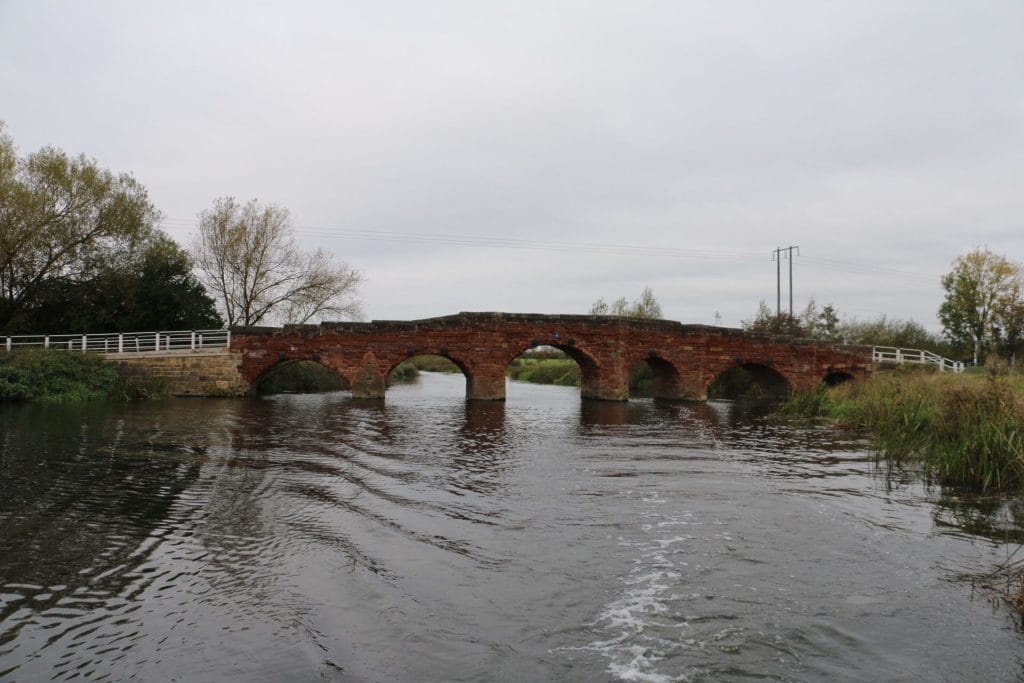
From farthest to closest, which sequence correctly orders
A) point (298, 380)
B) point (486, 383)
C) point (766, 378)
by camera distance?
point (298, 380) → point (766, 378) → point (486, 383)

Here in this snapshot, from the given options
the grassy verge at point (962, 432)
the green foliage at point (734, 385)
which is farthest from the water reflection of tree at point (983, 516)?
the green foliage at point (734, 385)

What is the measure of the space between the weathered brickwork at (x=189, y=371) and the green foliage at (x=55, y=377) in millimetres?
859

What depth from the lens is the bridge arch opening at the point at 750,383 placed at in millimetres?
→ 32603

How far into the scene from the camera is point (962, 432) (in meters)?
10.8

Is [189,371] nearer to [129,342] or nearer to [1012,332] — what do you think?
[129,342]

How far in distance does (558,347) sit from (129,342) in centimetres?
1875

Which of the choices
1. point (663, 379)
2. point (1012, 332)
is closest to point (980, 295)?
point (1012, 332)

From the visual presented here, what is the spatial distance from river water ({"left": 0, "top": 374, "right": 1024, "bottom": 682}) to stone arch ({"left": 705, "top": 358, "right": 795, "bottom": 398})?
1899 cm

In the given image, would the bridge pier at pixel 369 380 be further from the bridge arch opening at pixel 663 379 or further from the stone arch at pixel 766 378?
the stone arch at pixel 766 378

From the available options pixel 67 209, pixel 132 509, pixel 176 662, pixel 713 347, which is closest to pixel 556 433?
pixel 132 509

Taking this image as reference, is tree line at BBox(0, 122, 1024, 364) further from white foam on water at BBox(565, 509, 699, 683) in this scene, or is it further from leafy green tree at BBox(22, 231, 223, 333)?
white foam on water at BBox(565, 509, 699, 683)

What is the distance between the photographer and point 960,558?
6.80 metres

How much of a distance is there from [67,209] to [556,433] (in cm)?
2610

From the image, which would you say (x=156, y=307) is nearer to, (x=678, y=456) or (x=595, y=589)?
(x=678, y=456)
